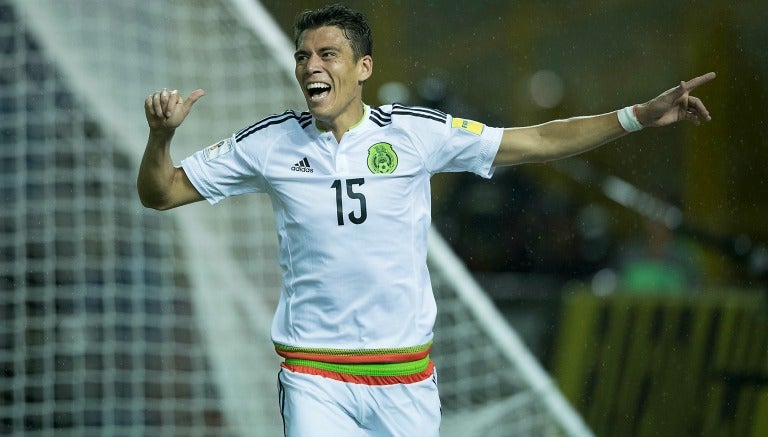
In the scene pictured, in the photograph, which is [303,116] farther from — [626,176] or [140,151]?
[626,176]

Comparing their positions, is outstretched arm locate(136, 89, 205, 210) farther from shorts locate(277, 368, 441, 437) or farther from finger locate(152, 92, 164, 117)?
shorts locate(277, 368, 441, 437)

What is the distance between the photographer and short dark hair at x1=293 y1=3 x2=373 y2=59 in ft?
11.2

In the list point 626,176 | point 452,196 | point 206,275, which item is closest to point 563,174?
point 626,176

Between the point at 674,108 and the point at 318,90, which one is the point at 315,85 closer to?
the point at 318,90

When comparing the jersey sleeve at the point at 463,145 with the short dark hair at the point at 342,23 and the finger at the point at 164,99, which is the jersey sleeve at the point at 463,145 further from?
the finger at the point at 164,99

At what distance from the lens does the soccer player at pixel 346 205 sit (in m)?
3.32

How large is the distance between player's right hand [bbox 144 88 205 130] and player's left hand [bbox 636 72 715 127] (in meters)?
1.34

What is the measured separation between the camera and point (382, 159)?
3.38 metres

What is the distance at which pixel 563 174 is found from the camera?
9344 millimetres

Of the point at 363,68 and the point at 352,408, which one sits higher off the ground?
the point at 363,68

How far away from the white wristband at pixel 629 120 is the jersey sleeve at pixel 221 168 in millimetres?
1084

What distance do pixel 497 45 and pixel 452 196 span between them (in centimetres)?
285

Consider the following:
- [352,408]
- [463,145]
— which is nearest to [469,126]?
[463,145]

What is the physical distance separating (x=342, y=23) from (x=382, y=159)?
42 cm
